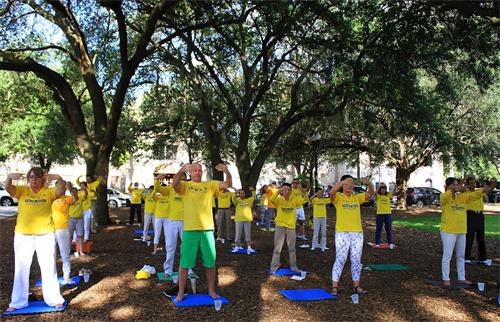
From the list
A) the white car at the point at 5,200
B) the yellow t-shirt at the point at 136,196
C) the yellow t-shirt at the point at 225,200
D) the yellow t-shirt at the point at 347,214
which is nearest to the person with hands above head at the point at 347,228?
the yellow t-shirt at the point at 347,214

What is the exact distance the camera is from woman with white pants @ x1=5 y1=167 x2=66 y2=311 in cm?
595

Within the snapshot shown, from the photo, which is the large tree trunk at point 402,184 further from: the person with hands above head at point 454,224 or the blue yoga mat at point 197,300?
the blue yoga mat at point 197,300

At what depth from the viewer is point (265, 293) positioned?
23.6 feet

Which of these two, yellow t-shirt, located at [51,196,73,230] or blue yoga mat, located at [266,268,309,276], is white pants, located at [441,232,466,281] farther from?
yellow t-shirt, located at [51,196,73,230]

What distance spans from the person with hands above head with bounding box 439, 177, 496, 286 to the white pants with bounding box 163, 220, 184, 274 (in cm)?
451

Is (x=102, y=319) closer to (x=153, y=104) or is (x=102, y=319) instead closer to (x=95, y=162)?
(x=95, y=162)

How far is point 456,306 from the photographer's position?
660 cm

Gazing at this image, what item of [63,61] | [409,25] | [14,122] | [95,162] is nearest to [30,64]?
[95,162]

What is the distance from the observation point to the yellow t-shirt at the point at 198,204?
6375 mm

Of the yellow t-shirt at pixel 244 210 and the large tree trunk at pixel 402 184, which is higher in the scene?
the large tree trunk at pixel 402 184

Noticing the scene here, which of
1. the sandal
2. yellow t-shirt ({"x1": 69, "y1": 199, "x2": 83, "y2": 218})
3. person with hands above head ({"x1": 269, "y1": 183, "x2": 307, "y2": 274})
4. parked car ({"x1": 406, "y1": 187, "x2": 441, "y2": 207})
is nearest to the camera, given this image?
the sandal

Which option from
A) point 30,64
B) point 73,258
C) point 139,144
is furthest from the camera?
point 139,144

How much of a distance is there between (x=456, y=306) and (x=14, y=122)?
3016 centimetres

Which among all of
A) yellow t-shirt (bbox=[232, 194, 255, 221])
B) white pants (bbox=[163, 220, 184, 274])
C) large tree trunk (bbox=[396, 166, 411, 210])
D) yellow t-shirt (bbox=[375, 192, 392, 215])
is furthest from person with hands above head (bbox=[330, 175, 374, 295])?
large tree trunk (bbox=[396, 166, 411, 210])
